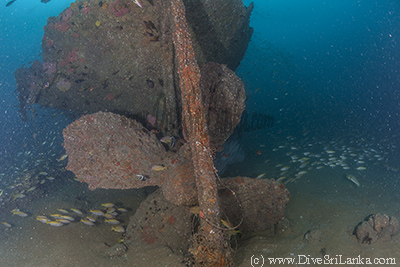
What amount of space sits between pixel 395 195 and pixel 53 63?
1200cm

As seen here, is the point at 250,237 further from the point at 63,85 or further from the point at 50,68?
the point at 50,68

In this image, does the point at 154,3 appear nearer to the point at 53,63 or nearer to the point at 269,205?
the point at 53,63

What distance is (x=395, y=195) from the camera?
7.36 metres

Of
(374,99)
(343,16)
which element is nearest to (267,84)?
(374,99)

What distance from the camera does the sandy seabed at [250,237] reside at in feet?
13.1

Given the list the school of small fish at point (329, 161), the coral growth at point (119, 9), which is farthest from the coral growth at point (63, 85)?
the school of small fish at point (329, 161)

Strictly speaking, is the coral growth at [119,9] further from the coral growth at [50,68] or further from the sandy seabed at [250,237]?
the sandy seabed at [250,237]

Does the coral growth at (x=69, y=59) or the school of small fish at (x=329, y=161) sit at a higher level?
the coral growth at (x=69, y=59)

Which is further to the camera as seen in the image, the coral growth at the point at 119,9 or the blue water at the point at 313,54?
the blue water at the point at 313,54

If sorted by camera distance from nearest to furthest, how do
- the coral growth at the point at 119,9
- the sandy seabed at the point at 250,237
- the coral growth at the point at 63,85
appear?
the sandy seabed at the point at 250,237 < the coral growth at the point at 119,9 < the coral growth at the point at 63,85

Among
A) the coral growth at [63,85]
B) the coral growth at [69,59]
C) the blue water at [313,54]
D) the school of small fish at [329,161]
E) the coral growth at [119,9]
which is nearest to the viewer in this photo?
the coral growth at [119,9]

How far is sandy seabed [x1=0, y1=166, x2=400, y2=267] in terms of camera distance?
4008mm

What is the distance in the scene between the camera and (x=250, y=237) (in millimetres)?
4691

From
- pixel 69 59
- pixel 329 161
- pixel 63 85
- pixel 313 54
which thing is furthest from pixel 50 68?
pixel 313 54
